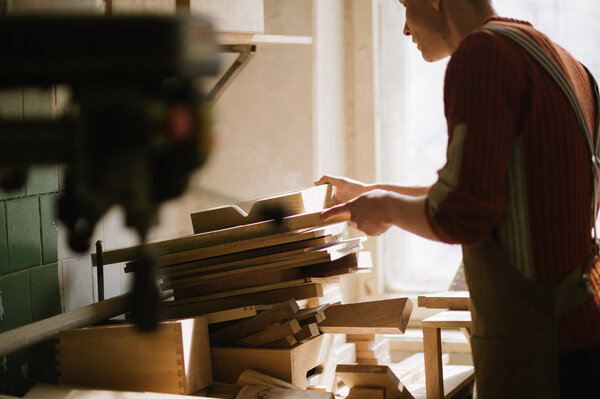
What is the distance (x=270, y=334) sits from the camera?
5.41 feet

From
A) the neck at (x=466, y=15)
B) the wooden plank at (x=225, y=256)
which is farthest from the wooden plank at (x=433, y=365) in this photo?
the neck at (x=466, y=15)

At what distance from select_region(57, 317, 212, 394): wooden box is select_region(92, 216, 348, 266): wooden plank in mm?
189

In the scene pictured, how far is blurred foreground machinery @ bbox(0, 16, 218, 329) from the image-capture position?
43cm

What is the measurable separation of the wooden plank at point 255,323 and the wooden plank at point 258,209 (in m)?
0.22

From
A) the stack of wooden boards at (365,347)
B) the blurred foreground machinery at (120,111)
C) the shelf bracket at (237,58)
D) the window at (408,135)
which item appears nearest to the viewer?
the blurred foreground machinery at (120,111)

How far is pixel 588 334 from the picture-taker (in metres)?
1.14

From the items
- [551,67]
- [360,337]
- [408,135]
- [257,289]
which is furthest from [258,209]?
[408,135]

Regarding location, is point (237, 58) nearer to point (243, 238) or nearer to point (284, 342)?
point (243, 238)

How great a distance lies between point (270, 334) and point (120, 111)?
127 centimetres

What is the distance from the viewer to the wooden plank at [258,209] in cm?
161

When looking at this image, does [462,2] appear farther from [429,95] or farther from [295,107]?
[429,95]

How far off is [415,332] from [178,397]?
83.8 inches

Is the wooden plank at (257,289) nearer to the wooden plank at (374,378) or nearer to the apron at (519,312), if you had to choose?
the wooden plank at (374,378)

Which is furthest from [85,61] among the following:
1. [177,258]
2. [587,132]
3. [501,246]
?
[177,258]
